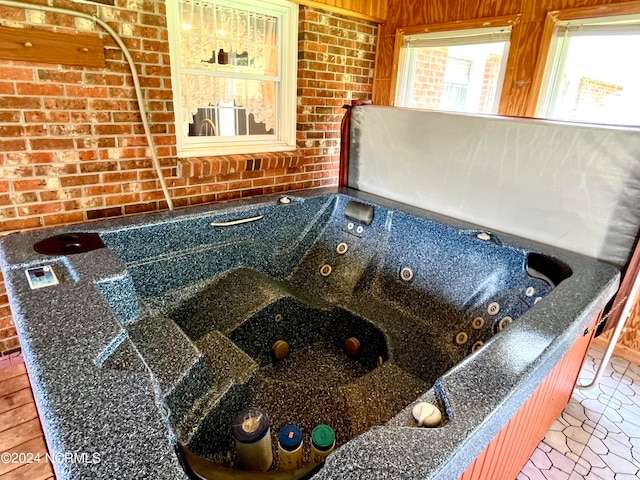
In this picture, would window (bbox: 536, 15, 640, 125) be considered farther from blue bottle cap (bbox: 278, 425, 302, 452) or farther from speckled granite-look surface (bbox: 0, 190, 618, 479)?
blue bottle cap (bbox: 278, 425, 302, 452)

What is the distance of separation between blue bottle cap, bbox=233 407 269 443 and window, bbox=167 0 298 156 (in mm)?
1638

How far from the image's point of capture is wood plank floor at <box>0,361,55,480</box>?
137 cm

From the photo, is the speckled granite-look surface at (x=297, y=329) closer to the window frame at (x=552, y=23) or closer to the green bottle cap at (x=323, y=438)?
the green bottle cap at (x=323, y=438)

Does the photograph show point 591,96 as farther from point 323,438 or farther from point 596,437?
point 323,438

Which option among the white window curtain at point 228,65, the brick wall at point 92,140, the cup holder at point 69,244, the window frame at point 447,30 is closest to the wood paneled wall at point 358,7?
the window frame at point 447,30

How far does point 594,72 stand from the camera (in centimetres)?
211

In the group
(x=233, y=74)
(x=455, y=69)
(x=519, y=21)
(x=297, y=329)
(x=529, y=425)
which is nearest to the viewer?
(x=529, y=425)

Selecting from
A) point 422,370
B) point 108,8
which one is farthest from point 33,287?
point 422,370

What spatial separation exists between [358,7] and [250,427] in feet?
8.96

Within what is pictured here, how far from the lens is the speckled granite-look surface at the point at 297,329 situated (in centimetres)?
78

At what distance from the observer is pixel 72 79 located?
1.71 m

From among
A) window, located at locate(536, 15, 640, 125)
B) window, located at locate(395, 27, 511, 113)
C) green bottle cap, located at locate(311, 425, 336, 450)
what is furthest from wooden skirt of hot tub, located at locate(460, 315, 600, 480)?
window, located at locate(395, 27, 511, 113)

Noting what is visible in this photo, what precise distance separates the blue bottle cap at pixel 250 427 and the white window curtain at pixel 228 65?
1.80 m

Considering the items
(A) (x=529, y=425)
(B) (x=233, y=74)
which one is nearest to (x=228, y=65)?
(B) (x=233, y=74)
